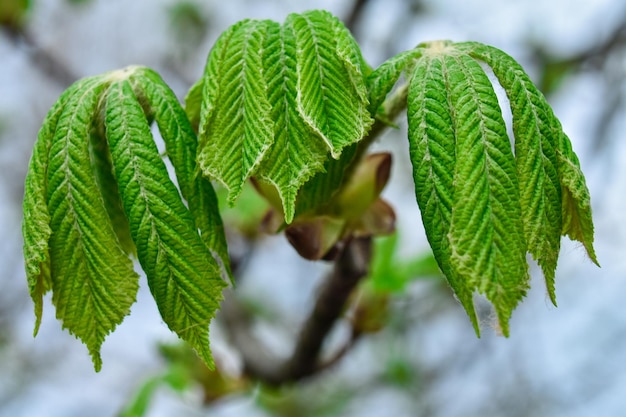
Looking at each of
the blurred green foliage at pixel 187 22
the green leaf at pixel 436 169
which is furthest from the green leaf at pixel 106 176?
the blurred green foliage at pixel 187 22

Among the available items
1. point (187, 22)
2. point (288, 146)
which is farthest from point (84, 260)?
point (187, 22)

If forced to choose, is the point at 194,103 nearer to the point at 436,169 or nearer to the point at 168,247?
the point at 168,247

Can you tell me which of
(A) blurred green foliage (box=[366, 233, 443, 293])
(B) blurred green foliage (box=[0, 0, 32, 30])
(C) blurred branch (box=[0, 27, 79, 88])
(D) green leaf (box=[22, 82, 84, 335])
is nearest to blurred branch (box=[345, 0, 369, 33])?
(A) blurred green foliage (box=[366, 233, 443, 293])

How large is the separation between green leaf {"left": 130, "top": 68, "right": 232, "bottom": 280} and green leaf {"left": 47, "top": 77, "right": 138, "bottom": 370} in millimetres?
105

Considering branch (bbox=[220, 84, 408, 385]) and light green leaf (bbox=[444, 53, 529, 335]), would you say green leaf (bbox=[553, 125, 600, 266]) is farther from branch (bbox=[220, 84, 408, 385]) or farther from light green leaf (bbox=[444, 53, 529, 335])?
branch (bbox=[220, 84, 408, 385])

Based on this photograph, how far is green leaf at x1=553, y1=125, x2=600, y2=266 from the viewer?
2.52 ft

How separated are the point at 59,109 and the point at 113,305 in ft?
0.94

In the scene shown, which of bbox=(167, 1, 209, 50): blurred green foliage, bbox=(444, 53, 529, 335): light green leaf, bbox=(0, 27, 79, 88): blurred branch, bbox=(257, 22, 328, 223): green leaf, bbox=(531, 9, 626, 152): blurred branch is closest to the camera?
bbox=(444, 53, 529, 335): light green leaf

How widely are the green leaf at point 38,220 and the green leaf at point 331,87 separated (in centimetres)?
35

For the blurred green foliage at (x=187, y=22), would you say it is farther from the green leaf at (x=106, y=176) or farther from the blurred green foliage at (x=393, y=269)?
the green leaf at (x=106, y=176)

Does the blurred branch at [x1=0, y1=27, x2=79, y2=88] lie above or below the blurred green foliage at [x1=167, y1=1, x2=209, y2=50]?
above

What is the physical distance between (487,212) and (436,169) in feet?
0.25

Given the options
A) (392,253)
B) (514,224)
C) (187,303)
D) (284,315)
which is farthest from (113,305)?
(284,315)

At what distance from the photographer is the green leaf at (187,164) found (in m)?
0.85
